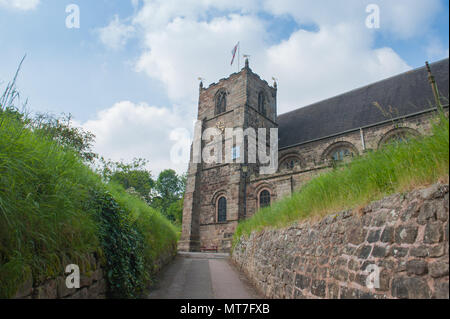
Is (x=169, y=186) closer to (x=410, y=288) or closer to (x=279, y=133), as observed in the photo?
(x=279, y=133)

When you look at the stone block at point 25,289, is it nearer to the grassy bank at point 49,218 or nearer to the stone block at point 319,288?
the grassy bank at point 49,218

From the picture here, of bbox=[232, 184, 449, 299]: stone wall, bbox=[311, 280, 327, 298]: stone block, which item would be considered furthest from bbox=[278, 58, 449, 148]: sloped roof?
bbox=[311, 280, 327, 298]: stone block

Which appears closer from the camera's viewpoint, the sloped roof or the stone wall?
the stone wall

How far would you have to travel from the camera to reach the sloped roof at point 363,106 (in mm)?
19062

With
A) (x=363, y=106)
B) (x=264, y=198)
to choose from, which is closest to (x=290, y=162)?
(x=264, y=198)

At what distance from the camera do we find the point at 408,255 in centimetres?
264

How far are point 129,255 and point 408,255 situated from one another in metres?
4.25

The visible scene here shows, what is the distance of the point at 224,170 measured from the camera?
22.0 metres

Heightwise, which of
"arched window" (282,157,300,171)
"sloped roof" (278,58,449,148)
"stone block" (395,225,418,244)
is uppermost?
"sloped roof" (278,58,449,148)

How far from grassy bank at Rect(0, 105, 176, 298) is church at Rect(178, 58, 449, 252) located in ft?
46.4

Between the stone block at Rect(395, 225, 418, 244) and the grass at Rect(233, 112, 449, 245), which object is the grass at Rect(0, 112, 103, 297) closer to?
the stone block at Rect(395, 225, 418, 244)

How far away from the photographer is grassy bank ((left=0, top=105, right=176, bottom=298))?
98.4 inches

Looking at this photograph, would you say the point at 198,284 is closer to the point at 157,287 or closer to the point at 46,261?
the point at 157,287
